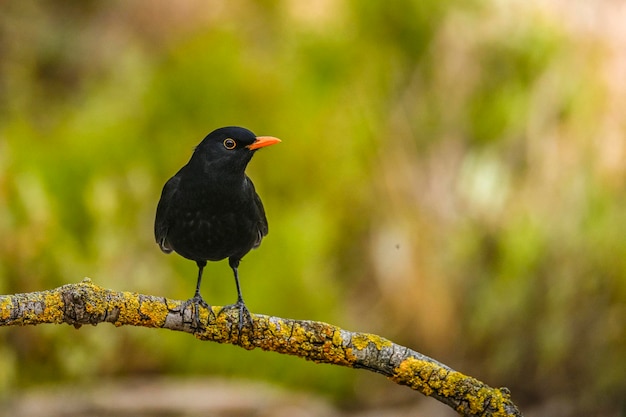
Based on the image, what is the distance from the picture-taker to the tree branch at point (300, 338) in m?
2.62

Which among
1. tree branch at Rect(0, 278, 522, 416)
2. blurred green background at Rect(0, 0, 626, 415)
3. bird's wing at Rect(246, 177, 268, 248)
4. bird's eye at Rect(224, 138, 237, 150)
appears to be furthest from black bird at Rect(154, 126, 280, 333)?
blurred green background at Rect(0, 0, 626, 415)

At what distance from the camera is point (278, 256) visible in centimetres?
672

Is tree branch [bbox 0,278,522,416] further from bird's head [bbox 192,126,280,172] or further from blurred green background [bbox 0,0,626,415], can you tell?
blurred green background [bbox 0,0,626,415]

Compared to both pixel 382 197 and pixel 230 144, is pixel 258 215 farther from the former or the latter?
pixel 382 197

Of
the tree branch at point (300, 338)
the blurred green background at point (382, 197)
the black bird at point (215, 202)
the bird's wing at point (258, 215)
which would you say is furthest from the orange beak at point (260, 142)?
the blurred green background at point (382, 197)

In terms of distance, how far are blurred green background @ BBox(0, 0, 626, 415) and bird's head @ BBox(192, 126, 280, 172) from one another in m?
2.86

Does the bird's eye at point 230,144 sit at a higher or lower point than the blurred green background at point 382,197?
lower

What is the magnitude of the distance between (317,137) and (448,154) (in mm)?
1075

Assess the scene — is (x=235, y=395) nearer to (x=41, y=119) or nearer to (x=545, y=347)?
(x=545, y=347)

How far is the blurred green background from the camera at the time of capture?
247 inches

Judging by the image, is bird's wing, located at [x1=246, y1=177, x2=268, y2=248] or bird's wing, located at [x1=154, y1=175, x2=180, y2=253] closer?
bird's wing, located at [x1=154, y1=175, x2=180, y2=253]

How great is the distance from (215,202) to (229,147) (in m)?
0.21

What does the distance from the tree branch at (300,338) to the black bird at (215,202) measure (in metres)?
0.60

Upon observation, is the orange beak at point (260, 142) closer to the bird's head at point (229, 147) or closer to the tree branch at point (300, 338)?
the bird's head at point (229, 147)
